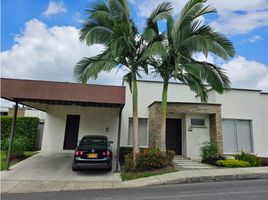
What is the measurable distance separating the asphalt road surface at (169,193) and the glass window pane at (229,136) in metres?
6.15

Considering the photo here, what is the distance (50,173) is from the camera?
10008 millimetres

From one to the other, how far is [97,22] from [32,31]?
3.95 meters

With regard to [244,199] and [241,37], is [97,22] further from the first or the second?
[244,199]

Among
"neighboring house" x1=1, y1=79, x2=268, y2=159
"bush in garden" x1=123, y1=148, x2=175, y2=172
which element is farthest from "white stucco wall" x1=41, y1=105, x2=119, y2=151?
"bush in garden" x1=123, y1=148, x2=175, y2=172

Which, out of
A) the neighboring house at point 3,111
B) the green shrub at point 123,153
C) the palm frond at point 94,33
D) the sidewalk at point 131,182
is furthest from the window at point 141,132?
the neighboring house at point 3,111

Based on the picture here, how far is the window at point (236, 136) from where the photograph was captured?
45.5 ft

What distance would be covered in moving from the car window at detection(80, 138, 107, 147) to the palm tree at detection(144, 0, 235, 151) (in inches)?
112

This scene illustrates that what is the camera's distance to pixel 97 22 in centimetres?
1061

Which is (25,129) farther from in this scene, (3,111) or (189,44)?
(3,111)

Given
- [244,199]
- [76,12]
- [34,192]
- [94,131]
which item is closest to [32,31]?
[76,12]

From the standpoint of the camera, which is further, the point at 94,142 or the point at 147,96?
the point at 147,96

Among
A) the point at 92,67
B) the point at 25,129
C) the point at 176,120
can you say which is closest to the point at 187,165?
the point at 176,120

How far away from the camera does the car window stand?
33.6 feet

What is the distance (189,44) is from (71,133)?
1022 cm
